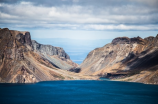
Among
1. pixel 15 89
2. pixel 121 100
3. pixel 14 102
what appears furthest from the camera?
pixel 15 89

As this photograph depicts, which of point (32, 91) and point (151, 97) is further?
point (32, 91)

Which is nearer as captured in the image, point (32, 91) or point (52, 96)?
point (52, 96)

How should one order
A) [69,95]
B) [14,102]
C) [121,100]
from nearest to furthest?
[14,102], [121,100], [69,95]

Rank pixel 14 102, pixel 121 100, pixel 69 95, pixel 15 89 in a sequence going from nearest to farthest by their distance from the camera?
pixel 14 102 < pixel 121 100 < pixel 69 95 < pixel 15 89

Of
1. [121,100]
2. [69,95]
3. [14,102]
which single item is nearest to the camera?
[14,102]

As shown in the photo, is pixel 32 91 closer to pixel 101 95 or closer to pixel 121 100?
pixel 101 95

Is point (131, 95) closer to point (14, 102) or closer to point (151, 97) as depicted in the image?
point (151, 97)

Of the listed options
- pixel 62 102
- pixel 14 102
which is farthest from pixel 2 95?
pixel 62 102

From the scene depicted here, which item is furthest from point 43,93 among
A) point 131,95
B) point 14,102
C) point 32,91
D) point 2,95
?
point 131,95

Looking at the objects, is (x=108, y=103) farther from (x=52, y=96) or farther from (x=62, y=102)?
(x=52, y=96)
